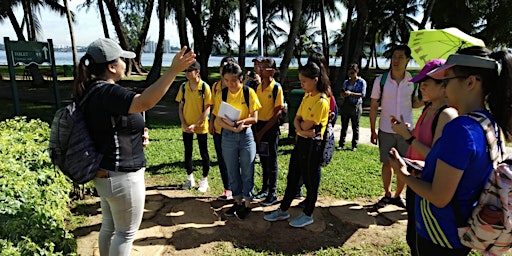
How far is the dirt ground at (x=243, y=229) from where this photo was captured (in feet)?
10.2

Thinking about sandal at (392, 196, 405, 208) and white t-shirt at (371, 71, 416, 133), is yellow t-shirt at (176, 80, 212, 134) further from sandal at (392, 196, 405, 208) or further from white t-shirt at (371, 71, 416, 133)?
sandal at (392, 196, 405, 208)

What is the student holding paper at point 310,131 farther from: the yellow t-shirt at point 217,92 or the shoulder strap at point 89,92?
the shoulder strap at point 89,92

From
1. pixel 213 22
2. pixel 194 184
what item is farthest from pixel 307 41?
pixel 194 184

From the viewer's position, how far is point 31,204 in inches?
93.4

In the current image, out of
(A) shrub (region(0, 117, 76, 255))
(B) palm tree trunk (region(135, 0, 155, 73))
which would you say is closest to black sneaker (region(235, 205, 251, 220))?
(A) shrub (region(0, 117, 76, 255))

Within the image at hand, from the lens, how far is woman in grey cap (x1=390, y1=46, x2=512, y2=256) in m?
1.44

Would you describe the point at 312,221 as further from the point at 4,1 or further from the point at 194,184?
the point at 4,1

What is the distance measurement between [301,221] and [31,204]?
7.35 ft

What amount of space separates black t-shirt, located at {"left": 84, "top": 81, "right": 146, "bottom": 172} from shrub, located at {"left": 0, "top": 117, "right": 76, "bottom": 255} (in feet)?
1.99

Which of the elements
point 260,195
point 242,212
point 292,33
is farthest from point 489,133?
point 292,33

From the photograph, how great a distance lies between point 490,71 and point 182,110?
3.34 metres

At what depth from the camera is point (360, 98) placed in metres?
6.42

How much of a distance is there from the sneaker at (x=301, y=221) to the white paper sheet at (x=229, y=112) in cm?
114

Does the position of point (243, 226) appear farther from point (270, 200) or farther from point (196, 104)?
point (196, 104)
